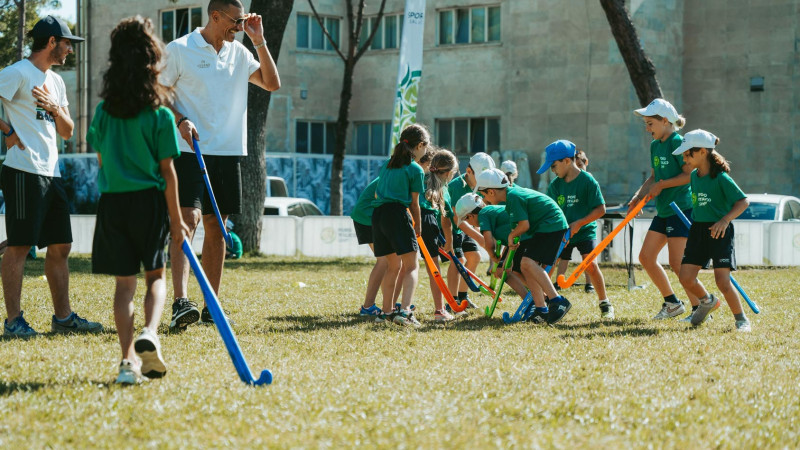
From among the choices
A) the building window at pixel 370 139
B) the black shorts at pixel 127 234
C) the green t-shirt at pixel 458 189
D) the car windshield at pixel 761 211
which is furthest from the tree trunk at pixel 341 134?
the black shorts at pixel 127 234

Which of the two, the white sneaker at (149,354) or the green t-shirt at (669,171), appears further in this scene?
the green t-shirt at (669,171)

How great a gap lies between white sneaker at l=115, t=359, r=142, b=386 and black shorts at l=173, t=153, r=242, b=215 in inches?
82.0

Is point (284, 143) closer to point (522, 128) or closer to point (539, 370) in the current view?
point (522, 128)

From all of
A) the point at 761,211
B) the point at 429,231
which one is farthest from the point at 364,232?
the point at 761,211

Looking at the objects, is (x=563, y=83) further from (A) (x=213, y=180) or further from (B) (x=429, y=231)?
(A) (x=213, y=180)

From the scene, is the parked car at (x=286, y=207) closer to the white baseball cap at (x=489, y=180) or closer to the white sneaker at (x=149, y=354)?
the white baseball cap at (x=489, y=180)

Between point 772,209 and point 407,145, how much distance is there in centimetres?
1352

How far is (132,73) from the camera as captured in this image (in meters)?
5.29

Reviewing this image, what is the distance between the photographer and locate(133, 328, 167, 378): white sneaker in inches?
199

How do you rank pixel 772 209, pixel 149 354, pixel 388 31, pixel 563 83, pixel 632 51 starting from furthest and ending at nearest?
pixel 388 31 → pixel 563 83 → pixel 772 209 → pixel 632 51 → pixel 149 354

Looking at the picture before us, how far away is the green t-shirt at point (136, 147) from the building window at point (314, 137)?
2750cm

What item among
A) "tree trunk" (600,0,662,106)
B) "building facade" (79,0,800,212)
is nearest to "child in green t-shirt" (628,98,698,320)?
"tree trunk" (600,0,662,106)

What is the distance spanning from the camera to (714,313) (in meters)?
9.39

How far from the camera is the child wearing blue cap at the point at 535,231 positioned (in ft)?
27.0
